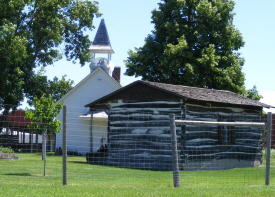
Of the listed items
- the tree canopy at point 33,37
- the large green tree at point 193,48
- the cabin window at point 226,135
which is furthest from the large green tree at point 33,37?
the cabin window at point 226,135

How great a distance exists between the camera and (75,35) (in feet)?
118

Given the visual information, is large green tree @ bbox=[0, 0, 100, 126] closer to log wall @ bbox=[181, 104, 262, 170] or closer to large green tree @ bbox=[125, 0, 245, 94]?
large green tree @ bbox=[125, 0, 245, 94]

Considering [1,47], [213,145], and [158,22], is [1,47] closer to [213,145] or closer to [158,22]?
[158,22]

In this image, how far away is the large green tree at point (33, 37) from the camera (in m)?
28.4

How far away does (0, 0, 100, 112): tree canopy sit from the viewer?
28391mm

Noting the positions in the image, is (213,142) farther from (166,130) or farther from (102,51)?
(102,51)

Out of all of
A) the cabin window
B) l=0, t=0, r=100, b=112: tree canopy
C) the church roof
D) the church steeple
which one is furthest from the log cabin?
the church roof

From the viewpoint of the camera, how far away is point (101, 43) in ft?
124

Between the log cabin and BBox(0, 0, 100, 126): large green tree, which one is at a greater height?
BBox(0, 0, 100, 126): large green tree

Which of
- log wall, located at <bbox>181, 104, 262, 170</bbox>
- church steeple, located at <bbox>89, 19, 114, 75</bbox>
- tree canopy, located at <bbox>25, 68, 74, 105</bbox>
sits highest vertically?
church steeple, located at <bbox>89, 19, 114, 75</bbox>

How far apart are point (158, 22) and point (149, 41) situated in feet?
5.88

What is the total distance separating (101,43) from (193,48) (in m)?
9.43

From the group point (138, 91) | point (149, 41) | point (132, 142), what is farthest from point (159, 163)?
point (149, 41)

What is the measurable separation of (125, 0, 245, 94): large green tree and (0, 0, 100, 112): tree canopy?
5.24 metres
